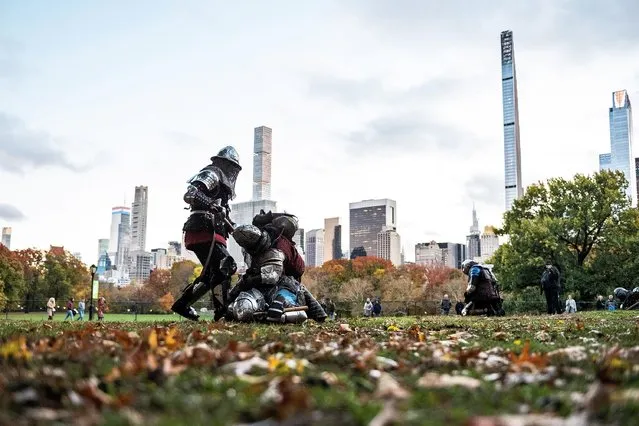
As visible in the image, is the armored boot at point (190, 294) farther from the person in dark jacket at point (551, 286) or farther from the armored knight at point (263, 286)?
the person in dark jacket at point (551, 286)

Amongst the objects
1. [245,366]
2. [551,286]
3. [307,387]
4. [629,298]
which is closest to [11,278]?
[551,286]

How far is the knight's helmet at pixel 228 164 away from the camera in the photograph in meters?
13.8

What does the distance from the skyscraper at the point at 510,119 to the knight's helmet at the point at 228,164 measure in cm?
16342

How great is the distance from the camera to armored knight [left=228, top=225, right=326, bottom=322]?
11.6 m

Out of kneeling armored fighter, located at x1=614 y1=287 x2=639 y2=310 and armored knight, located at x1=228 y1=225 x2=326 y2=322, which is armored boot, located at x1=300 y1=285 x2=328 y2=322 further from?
kneeling armored fighter, located at x1=614 y1=287 x2=639 y2=310

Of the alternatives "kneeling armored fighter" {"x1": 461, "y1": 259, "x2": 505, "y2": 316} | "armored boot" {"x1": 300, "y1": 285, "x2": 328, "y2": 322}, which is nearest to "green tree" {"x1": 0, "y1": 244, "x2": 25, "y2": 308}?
"kneeling armored fighter" {"x1": 461, "y1": 259, "x2": 505, "y2": 316}

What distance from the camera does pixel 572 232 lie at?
143 feet

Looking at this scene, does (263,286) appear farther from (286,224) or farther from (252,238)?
(286,224)

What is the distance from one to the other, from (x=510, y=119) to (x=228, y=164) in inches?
6845

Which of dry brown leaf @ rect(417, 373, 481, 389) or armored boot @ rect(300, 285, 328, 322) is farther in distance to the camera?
armored boot @ rect(300, 285, 328, 322)

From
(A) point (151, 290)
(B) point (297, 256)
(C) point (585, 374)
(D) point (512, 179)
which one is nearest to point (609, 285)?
(B) point (297, 256)

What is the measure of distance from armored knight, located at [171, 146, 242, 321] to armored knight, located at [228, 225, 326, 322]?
0.92 m

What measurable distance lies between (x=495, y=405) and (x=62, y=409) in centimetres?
178

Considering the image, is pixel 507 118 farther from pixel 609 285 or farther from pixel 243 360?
pixel 243 360
